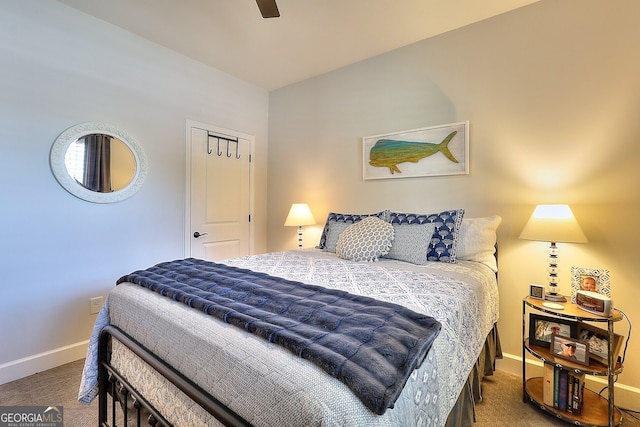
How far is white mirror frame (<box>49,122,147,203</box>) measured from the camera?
7.11ft

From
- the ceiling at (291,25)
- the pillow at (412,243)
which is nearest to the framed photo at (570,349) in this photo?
the pillow at (412,243)

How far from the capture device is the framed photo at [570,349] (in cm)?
159

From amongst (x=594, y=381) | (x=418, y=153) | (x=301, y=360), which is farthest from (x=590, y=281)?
(x=301, y=360)

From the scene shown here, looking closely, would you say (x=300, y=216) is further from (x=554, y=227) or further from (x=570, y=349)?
(x=570, y=349)

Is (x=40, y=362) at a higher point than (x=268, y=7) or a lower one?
lower

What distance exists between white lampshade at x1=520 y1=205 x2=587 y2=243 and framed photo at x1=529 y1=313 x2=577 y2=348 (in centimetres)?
50

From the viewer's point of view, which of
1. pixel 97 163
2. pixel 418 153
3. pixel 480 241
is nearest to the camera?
pixel 480 241

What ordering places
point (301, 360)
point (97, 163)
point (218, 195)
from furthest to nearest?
point (218, 195)
point (97, 163)
point (301, 360)

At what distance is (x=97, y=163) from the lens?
93.2 inches

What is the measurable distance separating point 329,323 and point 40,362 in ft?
8.22

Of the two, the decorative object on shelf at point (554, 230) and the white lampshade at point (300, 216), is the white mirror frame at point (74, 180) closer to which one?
the white lampshade at point (300, 216)

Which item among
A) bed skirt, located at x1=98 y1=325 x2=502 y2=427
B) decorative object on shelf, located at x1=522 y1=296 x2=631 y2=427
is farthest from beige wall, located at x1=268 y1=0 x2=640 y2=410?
bed skirt, located at x1=98 y1=325 x2=502 y2=427

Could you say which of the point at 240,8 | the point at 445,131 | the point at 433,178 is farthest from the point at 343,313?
the point at 240,8

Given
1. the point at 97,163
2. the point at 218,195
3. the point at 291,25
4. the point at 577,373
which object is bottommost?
the point at 577,373
